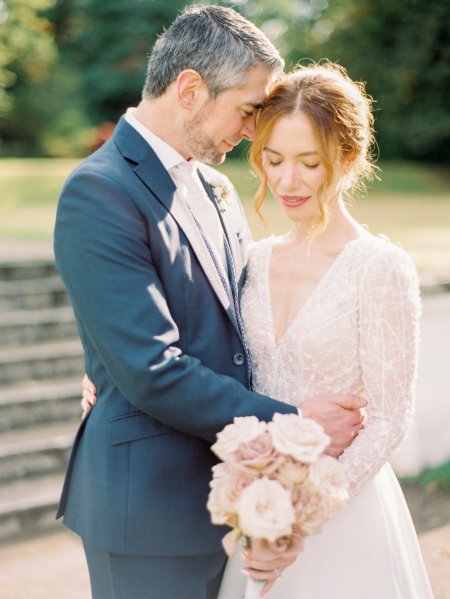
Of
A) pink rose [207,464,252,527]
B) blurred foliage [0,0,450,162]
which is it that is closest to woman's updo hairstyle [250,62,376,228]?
pink rose [207,464,252,527]

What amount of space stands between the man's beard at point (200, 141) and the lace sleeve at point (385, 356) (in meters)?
0.64

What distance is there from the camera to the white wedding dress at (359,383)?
2.47m

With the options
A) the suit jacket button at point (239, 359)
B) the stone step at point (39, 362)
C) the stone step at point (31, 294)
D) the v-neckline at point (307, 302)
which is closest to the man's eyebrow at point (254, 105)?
the v-neckline at point (307, 302)

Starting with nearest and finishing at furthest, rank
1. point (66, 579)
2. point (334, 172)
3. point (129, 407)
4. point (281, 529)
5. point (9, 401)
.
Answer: point (281, 529) → point (129, 407) → point (334, 172) → point (66, 579) → point (9, 401)

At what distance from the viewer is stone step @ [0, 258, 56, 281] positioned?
683cm

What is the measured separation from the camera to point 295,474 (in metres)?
1.96

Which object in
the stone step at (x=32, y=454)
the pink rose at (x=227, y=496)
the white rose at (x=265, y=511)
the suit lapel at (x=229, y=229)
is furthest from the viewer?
the stone step at (x=32, y=454)

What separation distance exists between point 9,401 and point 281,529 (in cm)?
406

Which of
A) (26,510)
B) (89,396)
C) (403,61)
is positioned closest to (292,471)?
(89,396)

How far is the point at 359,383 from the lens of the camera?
103 inches

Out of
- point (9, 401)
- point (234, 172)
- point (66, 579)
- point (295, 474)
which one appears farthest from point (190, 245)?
point (234, 172)

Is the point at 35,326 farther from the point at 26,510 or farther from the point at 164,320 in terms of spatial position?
the point at 164,320

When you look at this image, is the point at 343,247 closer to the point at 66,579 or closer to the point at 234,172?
the point at 66,579

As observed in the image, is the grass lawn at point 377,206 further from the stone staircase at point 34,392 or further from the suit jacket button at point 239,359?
the suit jacket button at point 239,359
